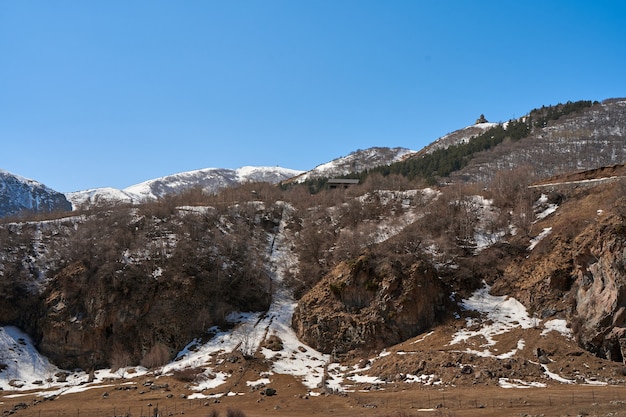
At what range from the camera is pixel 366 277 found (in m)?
45.7

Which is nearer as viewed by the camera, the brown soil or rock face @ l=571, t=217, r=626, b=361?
the brown soil

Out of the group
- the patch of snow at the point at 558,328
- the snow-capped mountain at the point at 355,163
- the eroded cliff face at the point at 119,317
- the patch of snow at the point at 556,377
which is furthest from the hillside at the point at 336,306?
the snow-capped mountain at the point at 355,163

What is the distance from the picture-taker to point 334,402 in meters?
29.6

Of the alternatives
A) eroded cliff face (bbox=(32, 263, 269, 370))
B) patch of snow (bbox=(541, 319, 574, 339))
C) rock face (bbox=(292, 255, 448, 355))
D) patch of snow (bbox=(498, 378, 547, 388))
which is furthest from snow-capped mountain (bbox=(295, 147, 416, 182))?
patch of snow (bbox=(498, 378, 547, 388))

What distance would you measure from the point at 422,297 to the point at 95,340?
32.0 m

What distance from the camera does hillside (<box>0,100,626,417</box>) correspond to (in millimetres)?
31516

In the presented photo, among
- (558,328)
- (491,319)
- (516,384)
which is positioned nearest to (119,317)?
(491,319)

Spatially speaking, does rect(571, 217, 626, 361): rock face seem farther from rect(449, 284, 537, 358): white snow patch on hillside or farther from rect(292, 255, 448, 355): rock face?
rect(292, 255, 448, 355): rock face

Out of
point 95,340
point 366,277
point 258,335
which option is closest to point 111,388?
point 95,340

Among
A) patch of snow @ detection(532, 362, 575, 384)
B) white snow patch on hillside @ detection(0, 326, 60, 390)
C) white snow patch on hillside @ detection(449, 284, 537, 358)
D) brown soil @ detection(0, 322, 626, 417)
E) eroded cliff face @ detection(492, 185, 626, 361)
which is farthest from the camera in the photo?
white snow patch on hillside @ detection(0, 326, 60, 390)

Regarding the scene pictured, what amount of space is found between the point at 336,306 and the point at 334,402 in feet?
51.9

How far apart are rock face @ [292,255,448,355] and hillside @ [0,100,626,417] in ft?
0.46

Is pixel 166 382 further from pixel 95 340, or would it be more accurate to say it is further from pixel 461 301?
pixel 461 301

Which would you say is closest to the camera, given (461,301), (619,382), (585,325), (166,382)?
(619,382)
